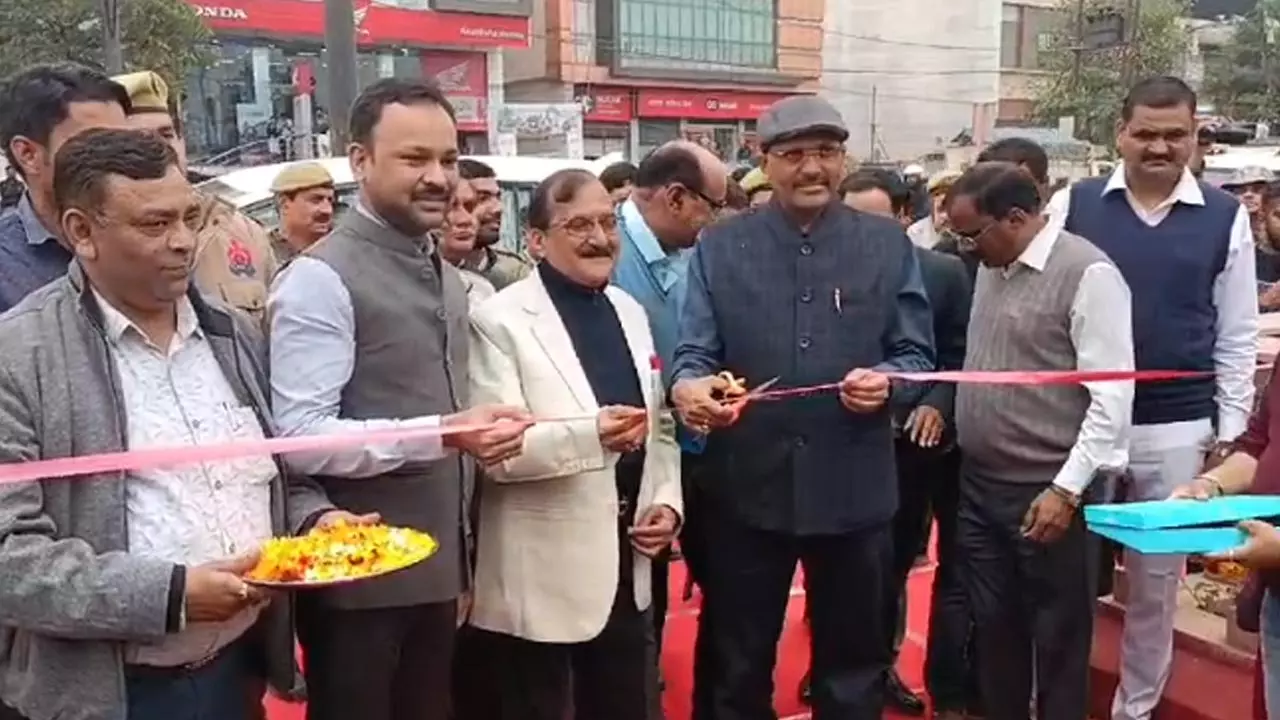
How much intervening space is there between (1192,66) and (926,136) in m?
9.20

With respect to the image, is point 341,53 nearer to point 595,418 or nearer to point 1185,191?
point 1185,191

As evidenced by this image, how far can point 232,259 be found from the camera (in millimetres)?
3789

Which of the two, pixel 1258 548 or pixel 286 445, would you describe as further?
pixel 286 445

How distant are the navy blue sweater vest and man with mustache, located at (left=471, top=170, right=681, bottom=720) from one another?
4.81ft

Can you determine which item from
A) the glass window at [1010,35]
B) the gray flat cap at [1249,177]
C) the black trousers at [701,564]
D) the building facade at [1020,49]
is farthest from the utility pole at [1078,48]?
the black trousers at [701,564]

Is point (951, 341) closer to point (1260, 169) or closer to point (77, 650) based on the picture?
point (77, 650)

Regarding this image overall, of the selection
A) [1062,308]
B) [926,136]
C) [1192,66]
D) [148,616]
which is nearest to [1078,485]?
[1062,308]

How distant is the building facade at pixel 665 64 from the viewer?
33.2 metres

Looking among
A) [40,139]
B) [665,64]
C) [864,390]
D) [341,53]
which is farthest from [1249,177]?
[665,64]

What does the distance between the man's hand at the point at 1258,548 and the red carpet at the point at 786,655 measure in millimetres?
2181

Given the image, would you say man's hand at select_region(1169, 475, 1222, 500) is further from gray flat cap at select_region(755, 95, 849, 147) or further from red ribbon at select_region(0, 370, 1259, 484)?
gray flat cap at select_region(755, 95, 849, 147)

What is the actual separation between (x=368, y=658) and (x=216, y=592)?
653 millimetres

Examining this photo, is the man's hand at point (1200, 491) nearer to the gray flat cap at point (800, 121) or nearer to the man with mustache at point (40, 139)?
the gray flat cap at point (800, 121)

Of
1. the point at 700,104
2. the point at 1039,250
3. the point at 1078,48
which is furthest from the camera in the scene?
the point at 700,104
